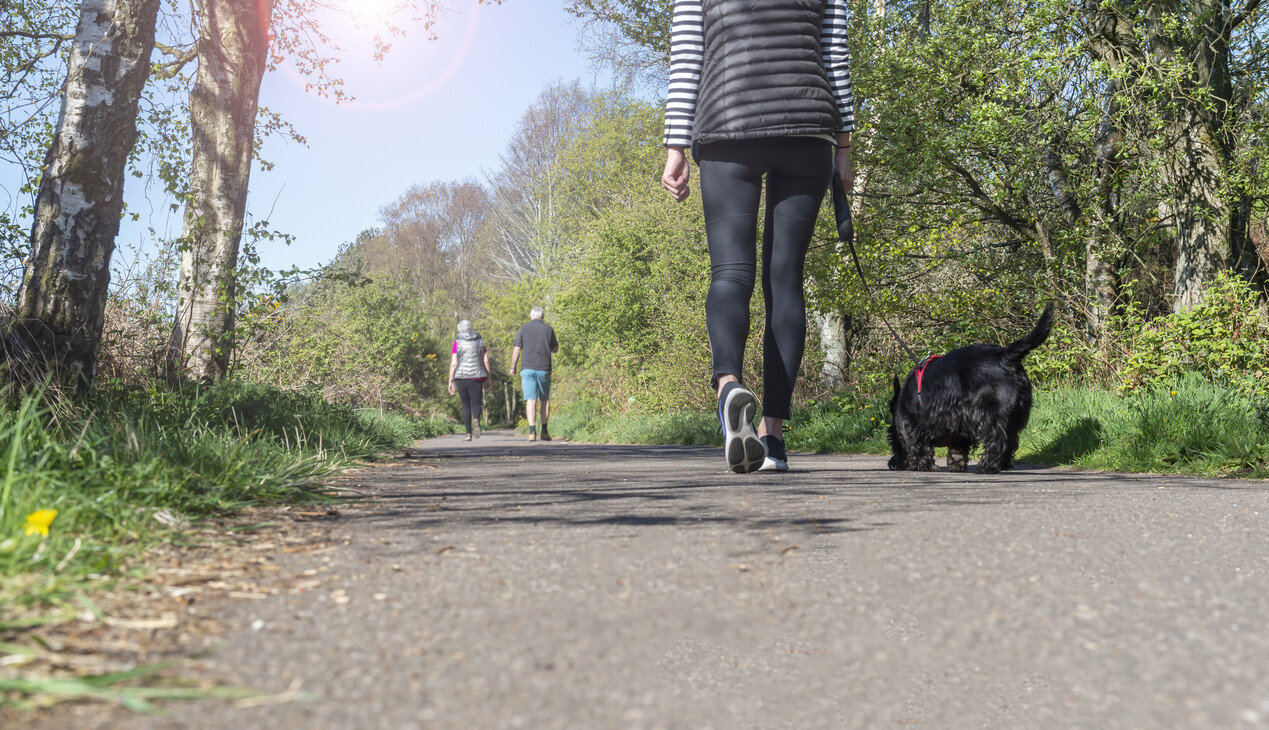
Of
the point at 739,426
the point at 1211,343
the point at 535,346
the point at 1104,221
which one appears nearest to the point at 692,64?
the point at 739,426

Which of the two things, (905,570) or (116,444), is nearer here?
(905,570)

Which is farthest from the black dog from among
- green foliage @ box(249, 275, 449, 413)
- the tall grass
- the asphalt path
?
green foliage @ box(249, 275, 449, 413)

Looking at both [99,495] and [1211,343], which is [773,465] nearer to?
[99,495]

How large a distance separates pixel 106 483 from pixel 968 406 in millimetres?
4092

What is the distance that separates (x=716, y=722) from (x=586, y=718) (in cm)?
24

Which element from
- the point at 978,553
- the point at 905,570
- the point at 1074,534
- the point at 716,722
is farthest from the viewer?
the point at 1074,534

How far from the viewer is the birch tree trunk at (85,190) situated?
14.2ft

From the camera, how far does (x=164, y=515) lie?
6.81 ft

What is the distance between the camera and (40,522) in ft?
5.36

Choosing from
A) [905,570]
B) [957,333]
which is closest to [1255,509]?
[905,570]

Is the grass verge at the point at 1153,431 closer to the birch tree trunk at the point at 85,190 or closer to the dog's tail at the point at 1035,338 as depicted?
the dog's tail at the point at 1035,338

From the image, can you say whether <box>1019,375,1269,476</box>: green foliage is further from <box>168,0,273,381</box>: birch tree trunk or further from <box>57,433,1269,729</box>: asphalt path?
<box>168,0,273,381</box>: birch tree trunk

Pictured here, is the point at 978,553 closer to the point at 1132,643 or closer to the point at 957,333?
the point at 1132,643

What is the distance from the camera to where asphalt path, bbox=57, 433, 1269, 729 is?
4.24 feet
